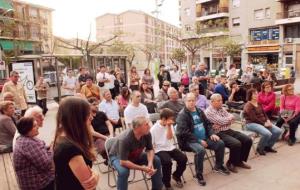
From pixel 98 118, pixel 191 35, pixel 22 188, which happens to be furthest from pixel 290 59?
pixel 22 188

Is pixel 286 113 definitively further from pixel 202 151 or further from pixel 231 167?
pixel 202 151

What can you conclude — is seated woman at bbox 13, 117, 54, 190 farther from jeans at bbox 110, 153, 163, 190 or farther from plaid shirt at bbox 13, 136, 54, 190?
jeans at bbox 110, 153, 163, 190

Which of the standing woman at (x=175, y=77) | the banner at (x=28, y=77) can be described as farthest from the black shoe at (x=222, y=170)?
the banner at (x=28, y=77)

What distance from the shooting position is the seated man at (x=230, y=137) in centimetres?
559

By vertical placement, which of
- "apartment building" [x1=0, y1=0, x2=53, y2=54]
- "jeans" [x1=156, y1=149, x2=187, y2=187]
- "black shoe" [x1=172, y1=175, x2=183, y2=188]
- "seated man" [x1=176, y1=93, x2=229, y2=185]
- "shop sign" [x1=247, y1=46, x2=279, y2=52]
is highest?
"apartment building" [x1=0, y1=0, x2=53, y2=54]

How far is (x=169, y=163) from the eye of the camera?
4.79 metres

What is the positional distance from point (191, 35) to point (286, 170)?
1278 inches

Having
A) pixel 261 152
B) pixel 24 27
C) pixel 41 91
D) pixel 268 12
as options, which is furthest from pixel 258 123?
pixel 268 12

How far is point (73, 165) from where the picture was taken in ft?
7.01

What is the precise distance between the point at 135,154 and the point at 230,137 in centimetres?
202

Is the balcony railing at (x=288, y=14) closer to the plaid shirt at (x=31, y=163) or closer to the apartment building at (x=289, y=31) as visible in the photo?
the apartment building at (x=289, y=31)

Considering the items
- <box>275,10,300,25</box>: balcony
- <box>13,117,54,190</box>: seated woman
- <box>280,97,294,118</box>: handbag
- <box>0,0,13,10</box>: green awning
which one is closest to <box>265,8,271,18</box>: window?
<box>275,10,300,25</box>: balcony

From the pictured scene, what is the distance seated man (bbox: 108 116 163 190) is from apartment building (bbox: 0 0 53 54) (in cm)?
1919

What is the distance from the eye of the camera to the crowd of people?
2205mm
